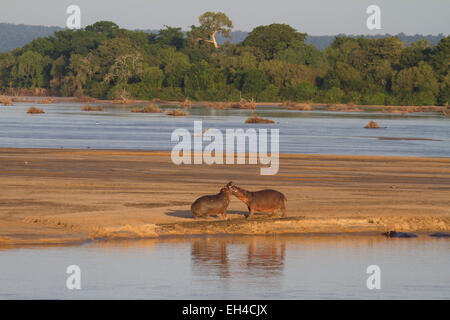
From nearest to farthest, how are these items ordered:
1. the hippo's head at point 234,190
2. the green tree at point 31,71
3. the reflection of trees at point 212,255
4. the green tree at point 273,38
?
the reflection of trees at point 212,255, the hippo's head at point 234,190, the green tree at point 273,38, the green tree at point 31,71

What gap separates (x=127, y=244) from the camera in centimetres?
1597

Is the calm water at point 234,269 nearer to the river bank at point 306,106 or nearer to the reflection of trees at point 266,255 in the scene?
the reflection of trees at point 266,255

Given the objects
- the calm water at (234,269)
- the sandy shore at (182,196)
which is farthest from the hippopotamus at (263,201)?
the calm water at (234,269)

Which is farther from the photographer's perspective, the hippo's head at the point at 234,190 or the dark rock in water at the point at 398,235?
the dark rock in water at the point at 398,235

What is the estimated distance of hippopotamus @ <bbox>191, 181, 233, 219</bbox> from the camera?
17.5 m

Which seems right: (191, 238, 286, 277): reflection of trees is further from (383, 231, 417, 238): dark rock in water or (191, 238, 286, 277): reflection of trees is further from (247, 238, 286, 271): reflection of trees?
(383, 231, 417, 238): dark rock in water

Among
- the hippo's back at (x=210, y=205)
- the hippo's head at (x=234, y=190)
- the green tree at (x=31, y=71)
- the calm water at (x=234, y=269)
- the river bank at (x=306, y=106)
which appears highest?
the green tree at (x=31, y=71)

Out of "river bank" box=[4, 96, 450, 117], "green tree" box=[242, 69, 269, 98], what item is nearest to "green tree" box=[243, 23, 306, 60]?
"green tree" box=[242, 69, 269, 98]

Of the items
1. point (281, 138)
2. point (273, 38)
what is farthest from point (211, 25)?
point (281, 138)

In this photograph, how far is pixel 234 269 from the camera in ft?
46.5

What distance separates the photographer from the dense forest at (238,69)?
122250 mm

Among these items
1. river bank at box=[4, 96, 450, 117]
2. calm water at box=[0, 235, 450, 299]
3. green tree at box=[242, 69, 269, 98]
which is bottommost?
calm water at box=[0, 235, 450, 299]

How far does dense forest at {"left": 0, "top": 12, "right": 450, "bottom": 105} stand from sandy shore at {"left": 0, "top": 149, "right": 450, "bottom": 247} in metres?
90.1

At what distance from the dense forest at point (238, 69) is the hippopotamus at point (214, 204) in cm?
10285
